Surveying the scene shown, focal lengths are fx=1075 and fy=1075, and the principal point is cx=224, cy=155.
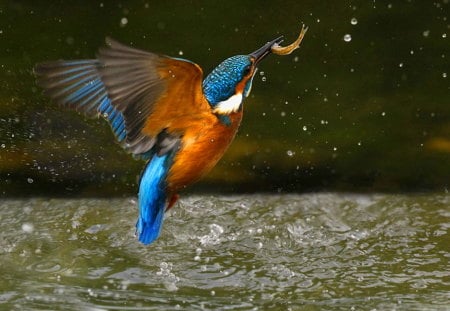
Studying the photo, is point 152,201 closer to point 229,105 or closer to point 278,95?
point 229,105

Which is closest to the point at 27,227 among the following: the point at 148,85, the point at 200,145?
the point at 200,145

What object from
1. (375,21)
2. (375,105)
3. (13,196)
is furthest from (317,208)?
(13,196)

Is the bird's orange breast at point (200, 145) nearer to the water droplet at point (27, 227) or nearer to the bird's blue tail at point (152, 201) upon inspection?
the bird's blue tail at point (152, 201)

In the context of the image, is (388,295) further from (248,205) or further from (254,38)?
(254,38)

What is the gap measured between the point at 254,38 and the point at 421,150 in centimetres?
92

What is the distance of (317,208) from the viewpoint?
15.5ft

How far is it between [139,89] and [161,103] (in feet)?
0.33

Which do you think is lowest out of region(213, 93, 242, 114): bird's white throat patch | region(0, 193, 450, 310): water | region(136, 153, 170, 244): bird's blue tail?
region(0, 193, 450, 310): water

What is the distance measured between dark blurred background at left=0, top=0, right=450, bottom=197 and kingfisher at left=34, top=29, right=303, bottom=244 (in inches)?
35.5

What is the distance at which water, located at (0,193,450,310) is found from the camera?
146 inches

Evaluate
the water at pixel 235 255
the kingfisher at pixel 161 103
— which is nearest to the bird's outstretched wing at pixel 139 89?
the kingfisher at pixel 161 103

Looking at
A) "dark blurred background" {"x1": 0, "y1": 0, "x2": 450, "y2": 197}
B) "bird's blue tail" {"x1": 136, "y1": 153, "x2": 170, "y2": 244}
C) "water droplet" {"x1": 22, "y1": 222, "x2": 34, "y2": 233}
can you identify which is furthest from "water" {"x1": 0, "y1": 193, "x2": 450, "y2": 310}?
"bird's blue tail" {"x1": 136, "y1": 153, "x2": 170, "y2": 244}

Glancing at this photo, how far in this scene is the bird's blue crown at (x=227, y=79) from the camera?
3371mm

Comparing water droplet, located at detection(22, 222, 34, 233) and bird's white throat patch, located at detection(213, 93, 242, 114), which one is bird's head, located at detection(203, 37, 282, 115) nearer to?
bird's white throat patch, located at detection(213, 93, 242, 114)
